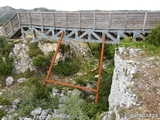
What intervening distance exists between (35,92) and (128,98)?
8.63 m

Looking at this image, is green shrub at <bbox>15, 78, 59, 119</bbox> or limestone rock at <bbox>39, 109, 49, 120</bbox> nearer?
limestone rock at <bbox>39, 109, 49, 120</bbox>

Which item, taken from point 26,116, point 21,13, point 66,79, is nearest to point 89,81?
point 66,79

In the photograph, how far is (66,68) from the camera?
1520 cm

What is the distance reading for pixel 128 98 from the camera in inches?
229

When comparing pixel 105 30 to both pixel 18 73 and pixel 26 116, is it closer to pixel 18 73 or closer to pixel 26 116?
pixel 26 116

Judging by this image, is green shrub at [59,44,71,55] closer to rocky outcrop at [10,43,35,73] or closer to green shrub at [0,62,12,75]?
rocky outcrop at [10,43,35,73]

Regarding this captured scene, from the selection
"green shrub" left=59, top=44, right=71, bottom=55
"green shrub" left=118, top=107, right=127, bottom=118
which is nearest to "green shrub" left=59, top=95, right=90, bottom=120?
"green shrub" left=118, top=107, right=127, bottom=118

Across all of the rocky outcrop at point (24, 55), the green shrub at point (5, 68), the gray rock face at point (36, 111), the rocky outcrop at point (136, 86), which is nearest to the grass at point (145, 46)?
the rocky outcrop at point (136, 86)

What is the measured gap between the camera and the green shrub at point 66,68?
15.0 meters

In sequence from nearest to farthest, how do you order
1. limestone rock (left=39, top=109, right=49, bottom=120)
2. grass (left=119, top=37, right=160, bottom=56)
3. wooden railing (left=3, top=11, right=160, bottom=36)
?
grass (left=119, top=37, right=160, bottom=56) → wooden railing (left=3, top=11, right=160, bottom=36) → limestone rock (left=39, top=109, right=49, bottom=120)

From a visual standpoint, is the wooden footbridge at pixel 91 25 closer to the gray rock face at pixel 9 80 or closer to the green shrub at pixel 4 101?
the green shrub at pixel 4 101

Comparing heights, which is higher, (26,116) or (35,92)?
(35,92)

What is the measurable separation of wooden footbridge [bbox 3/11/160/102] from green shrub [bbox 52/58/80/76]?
101 inches

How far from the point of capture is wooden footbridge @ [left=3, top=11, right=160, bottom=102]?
34.9 ft
